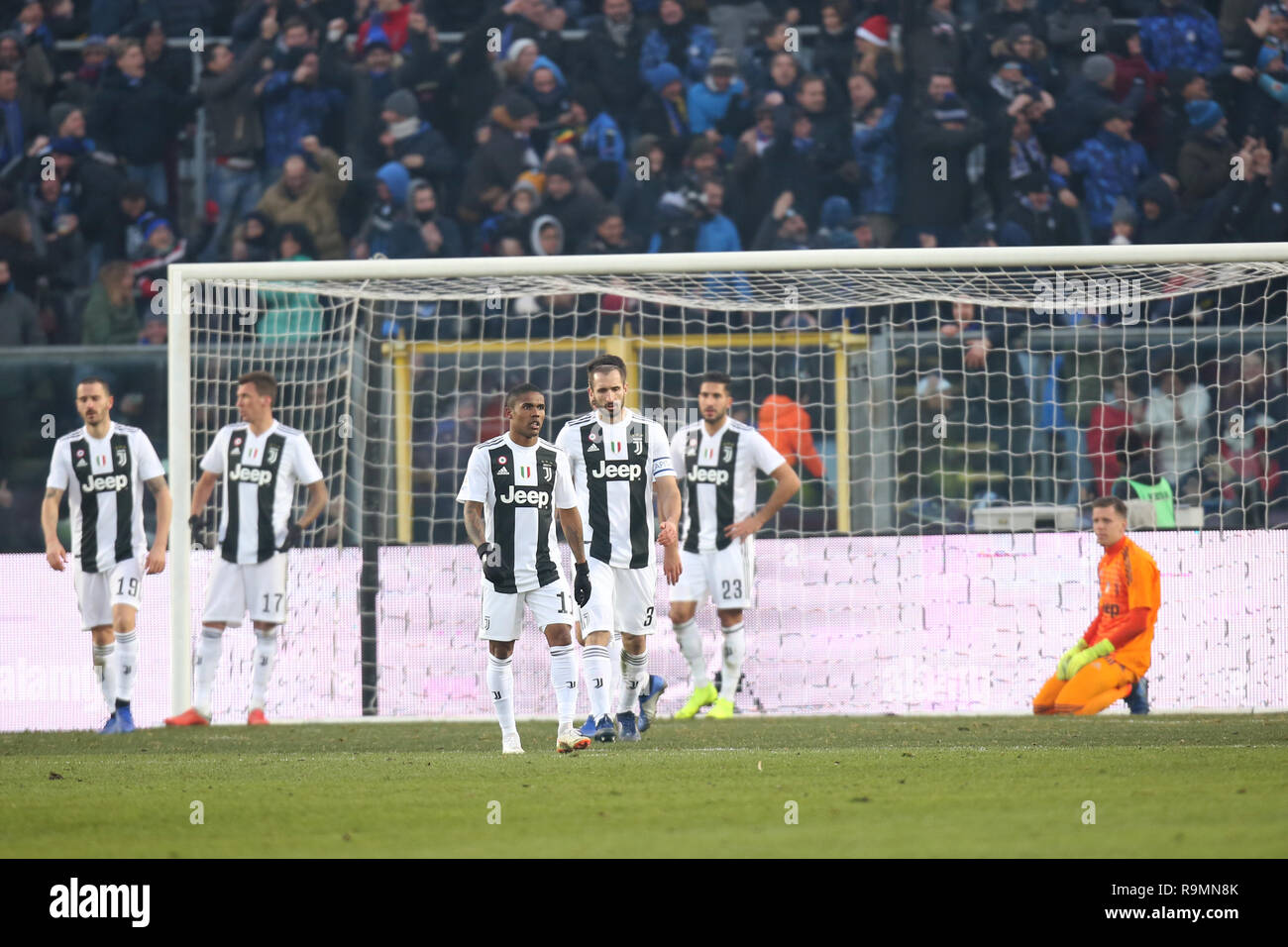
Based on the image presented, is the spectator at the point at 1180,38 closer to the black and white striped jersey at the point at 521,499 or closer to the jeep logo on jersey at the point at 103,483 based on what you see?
the black and white striped jersey at the point at 521,499

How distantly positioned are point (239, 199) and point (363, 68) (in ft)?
5.21

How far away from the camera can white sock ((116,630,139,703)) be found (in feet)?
32.3

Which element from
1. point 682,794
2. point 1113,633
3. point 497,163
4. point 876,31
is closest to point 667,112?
point 497,163

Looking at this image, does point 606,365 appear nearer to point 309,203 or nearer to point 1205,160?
point 309,203

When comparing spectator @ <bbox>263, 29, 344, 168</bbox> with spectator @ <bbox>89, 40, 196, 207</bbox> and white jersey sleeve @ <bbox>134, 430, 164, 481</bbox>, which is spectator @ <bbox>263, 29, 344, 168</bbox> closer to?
spectator @ <bbox>89, 40, 196, 207</bbox>

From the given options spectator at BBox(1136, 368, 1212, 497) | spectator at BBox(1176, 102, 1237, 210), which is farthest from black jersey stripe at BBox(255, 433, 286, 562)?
spectator at BBox(1176, 102, 1237, 210)

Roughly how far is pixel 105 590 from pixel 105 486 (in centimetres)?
63

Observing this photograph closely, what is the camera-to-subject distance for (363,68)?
14.4 meters

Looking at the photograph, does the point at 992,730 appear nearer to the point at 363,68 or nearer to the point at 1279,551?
the point at 1279,551

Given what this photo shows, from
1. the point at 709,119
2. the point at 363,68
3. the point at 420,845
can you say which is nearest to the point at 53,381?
the point at 363,68

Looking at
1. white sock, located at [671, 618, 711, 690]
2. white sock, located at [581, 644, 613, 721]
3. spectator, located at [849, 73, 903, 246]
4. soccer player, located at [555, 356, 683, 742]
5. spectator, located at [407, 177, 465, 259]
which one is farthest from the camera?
spectator, located at [849, 73, 903, 246]

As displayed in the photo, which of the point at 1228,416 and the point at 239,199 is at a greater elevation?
the point at 239,199

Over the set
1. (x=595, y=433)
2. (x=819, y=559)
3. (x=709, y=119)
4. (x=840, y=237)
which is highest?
(x=709, y=119)

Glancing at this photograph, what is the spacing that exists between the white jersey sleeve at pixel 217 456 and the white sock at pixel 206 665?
987 millimetres
